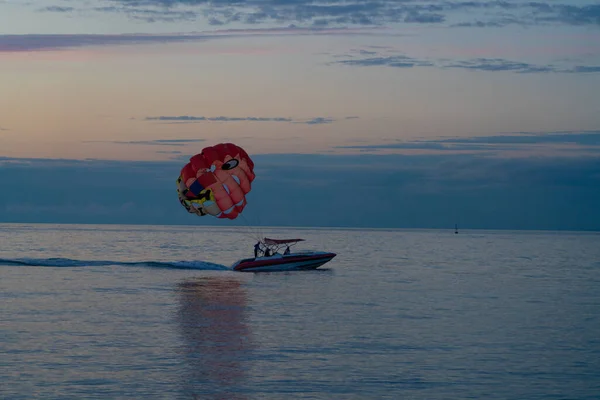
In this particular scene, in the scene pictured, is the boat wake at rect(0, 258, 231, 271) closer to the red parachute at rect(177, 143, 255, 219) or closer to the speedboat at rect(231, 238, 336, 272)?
the speedboat at rect(231, 238, 336, 272)

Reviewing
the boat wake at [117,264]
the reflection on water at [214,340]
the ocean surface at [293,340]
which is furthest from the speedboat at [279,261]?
the reflection on water at [214,340]

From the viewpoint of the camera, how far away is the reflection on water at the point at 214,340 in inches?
783

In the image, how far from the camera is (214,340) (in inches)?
1040

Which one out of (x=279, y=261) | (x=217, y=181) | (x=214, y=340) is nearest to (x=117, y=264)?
(x=279, y=261)

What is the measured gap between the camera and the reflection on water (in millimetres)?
19891

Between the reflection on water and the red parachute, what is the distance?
431 cm

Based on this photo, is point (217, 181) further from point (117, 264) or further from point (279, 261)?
point (117, 264)

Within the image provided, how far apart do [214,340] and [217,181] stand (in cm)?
1898

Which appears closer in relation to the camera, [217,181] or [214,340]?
[214,340]

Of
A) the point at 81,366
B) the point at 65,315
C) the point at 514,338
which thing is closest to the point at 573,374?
the point at 514,338

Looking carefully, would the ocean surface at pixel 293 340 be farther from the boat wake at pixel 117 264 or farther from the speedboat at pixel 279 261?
the boat wake at pixel 117 264

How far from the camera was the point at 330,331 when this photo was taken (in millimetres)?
28922

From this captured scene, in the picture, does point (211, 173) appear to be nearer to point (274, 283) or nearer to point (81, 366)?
A: point (274, 283)

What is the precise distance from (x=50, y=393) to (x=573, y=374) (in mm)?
12981
